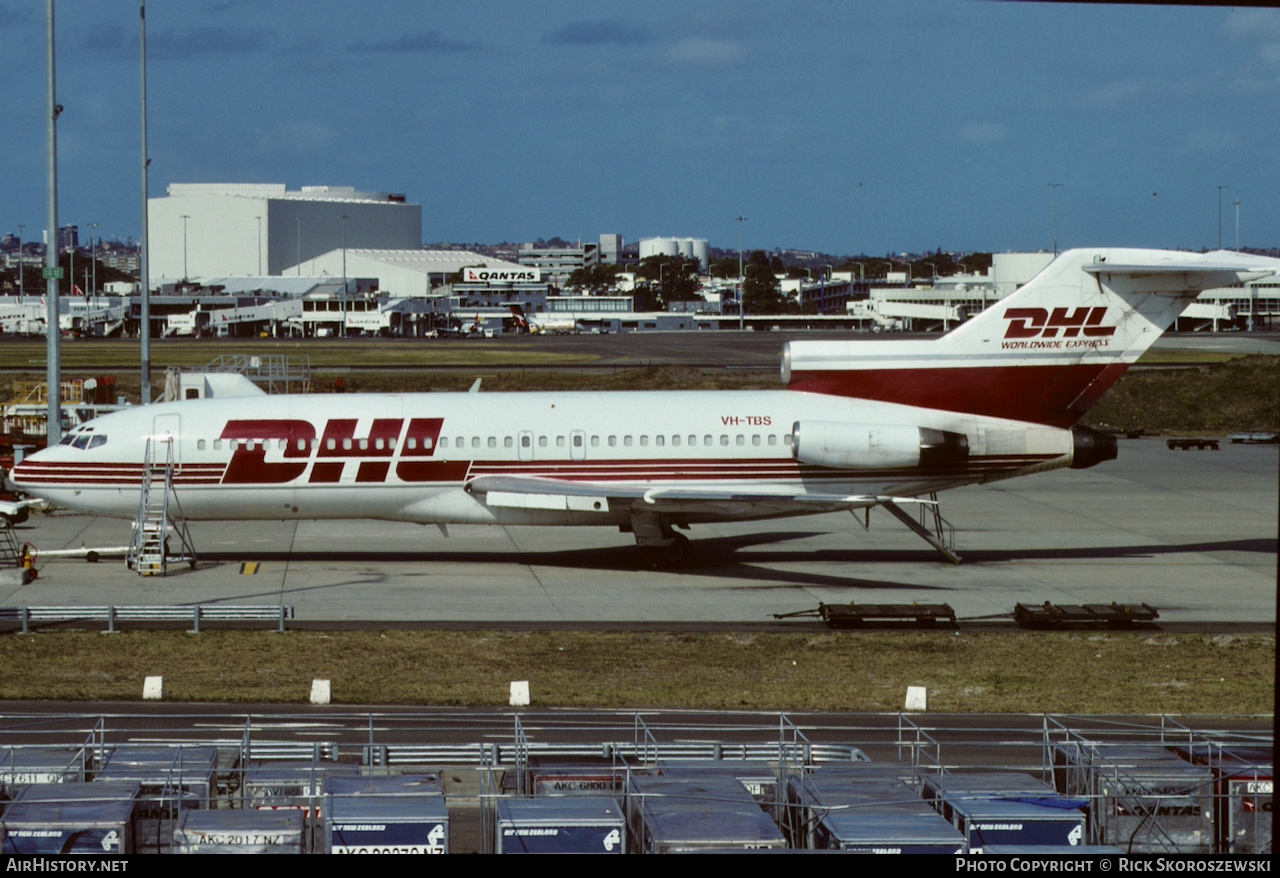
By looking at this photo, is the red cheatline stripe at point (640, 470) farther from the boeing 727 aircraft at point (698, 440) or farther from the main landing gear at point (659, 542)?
the main landing gear at point (659, 542)

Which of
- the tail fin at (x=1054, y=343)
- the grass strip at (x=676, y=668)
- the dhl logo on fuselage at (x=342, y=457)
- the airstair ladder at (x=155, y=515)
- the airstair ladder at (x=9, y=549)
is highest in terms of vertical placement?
the tail fin at (x=1054, y=343)

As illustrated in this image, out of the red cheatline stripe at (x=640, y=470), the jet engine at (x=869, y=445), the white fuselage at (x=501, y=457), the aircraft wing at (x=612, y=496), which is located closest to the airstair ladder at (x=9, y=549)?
the white fuselage at (x=501, y=457)

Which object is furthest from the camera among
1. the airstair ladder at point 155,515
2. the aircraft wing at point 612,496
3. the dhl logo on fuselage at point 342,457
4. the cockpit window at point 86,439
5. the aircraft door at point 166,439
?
the cockpit window at point 86,439

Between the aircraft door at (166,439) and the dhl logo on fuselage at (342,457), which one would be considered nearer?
the dhl logo on fuselage at (342,457)

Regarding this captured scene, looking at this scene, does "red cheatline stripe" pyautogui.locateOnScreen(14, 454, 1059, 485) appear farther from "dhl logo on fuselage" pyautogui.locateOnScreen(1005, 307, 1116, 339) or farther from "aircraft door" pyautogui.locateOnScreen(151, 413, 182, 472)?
"dhl logo on fuselage" pyautogui.locateOnScreen(1005, 307, 1116, 339)

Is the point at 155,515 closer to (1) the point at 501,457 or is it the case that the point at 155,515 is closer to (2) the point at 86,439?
(2) the point at 86,439

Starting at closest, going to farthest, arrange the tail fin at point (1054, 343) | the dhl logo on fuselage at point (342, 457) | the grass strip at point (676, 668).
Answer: the grass strip at point (676, 668) < the tail fin at point (1054, 343) < the dhl logo on fuselage at point (342, 457)

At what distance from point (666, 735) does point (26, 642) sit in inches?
551

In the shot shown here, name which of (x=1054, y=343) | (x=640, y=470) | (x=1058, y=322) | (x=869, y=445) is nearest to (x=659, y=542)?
(x=640, y=470)

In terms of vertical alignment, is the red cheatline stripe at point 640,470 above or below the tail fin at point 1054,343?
below

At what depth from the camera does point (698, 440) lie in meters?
37.8

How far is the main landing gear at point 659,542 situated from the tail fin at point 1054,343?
6.54 metres

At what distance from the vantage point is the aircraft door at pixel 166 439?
38.1 meters

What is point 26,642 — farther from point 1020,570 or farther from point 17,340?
point 17,340
